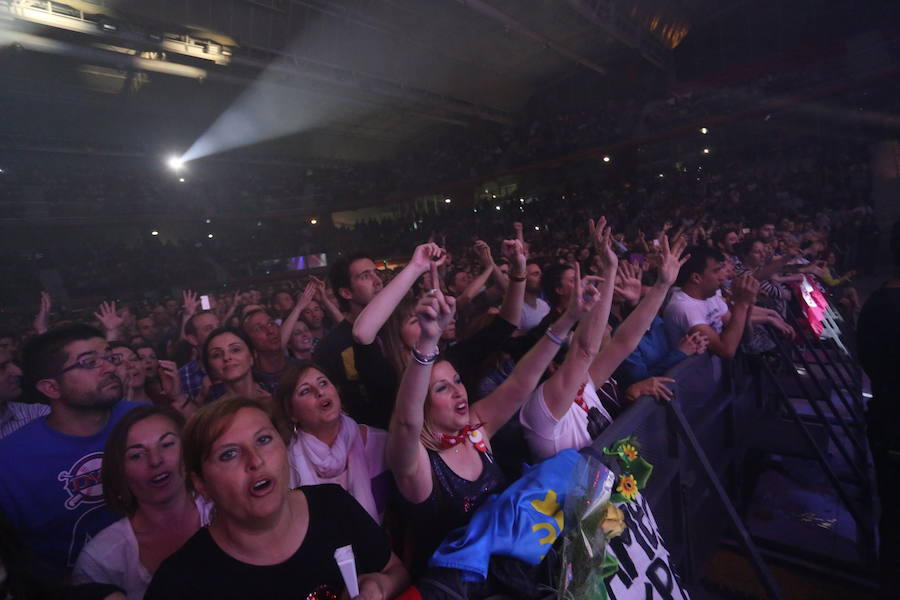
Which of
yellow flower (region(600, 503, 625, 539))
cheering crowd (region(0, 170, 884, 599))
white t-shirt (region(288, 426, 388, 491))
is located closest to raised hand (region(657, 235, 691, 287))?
cheering crowd (region(0, 170, 884, 599))

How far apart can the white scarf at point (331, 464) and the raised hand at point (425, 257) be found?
2.53 feet

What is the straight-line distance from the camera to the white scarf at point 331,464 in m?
1.75

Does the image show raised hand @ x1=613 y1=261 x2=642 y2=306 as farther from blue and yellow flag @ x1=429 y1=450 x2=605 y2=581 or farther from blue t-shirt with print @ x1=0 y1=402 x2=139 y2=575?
blue t-shirt with print @ x1=0 y1=402 x2=139 y2=575

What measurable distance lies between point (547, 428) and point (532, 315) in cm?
209

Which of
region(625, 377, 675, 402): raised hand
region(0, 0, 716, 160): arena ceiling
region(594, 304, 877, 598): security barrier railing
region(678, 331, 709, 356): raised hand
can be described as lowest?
region(594, 304, 877, 598): security barrier railing

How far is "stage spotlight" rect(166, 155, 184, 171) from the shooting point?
59.0 feet

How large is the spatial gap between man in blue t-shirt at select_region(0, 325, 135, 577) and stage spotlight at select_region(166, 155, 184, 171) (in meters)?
19.0

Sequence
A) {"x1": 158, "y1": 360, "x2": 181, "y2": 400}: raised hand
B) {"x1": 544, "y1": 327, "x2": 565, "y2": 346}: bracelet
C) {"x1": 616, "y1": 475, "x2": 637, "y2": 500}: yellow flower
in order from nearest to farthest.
A: {"x1": 616, "y1": 475, "x2": 637, "y2": 500}: yellow flower < {"x1": 544, "y1": 327, "x2": 565, "y2": 346}: bracelet < {"x1": 158, "y1": 360, "x2": 181, "y2": 400}: raised hand

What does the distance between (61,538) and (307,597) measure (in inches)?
48.6

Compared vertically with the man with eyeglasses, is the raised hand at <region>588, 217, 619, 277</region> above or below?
above

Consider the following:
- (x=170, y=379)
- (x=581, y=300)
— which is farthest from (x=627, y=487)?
(x=170, y=379)

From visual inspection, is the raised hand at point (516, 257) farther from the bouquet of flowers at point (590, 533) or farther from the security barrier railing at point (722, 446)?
the bouquet of flowers at point (590, 533)

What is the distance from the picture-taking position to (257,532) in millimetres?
1261

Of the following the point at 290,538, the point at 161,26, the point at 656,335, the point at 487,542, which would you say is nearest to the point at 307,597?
the point at 290,538
